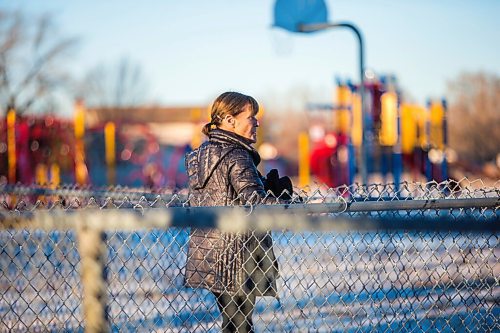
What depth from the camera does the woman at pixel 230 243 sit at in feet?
12.5

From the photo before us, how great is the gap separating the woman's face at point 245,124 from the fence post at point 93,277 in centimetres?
148

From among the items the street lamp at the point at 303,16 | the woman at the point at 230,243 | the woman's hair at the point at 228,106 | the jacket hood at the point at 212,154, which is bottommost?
the woman at the point at 230,243

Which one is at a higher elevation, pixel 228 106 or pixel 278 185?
pixel 228 106

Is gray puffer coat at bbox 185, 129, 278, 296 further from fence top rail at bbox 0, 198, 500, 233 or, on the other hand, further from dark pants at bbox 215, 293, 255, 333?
fence top rail at bbox 0, 198, 500, 233

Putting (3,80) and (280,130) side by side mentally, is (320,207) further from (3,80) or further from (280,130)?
(280,130)

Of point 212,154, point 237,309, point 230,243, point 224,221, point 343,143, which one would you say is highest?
point 212,154

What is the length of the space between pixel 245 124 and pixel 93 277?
1.62 m

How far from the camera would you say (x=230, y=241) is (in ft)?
12.4

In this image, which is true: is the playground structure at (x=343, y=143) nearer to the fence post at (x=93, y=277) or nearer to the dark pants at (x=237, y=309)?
the dark pants at (x=237, y=309)

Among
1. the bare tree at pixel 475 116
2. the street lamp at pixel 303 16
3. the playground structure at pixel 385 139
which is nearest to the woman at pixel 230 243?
the street lamp at pixel 303 16

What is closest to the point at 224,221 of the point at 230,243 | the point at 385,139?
the point at 230,243

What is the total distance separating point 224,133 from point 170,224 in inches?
48.6

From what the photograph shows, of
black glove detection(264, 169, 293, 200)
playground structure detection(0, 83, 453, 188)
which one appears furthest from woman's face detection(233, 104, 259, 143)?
playground structure detection(0, 83, 453, 188)

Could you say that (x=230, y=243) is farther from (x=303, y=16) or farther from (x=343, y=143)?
(x=343, y=143)
